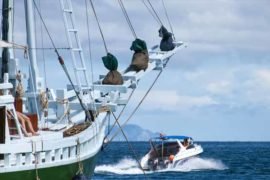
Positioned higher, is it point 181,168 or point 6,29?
point 6,29

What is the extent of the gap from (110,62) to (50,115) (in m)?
4.55

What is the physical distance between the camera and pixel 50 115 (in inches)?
2110

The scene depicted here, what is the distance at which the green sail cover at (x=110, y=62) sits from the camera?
56.2m

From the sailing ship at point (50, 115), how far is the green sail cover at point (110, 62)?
864 mm

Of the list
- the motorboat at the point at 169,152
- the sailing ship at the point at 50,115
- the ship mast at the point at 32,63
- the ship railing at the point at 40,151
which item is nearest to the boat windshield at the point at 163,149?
the motorboat at the point at 169,152

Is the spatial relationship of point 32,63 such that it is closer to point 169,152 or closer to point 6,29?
point 6,29

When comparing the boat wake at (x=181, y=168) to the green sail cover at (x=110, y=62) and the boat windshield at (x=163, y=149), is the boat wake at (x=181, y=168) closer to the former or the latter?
the boat windshield at (x=163, y=149)

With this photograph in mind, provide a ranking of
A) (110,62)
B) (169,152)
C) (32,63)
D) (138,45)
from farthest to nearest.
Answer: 1. (169,152)
2. (138,45)
3. (110,62)
4. (32,63)

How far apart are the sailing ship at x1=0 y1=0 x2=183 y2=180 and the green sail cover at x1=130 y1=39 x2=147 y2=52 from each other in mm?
1115

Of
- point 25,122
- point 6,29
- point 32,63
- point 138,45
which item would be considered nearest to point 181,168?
point 138,45

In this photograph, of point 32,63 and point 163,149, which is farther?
point 163,149

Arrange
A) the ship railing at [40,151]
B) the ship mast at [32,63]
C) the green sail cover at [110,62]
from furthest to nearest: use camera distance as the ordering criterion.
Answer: the green sail cover at [110,62] → the ship mast at [32,63] → the ship railing at [40,151]

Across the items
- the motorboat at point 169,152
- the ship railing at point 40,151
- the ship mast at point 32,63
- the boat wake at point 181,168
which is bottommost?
the boat wake at point 181,168

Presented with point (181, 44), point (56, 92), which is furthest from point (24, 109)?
point (181, 44)
